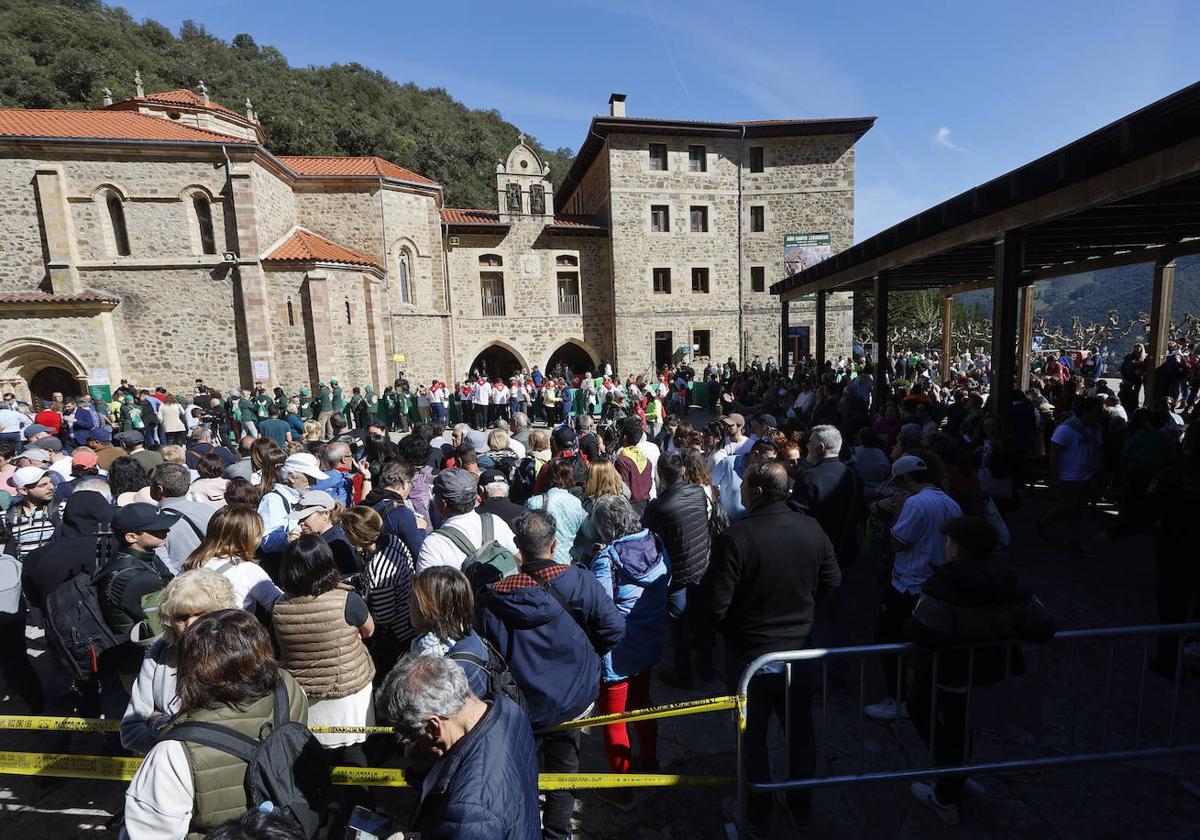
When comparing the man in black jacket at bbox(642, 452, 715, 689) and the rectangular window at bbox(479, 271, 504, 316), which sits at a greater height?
the rectangular window at bbox(479, 271, 504, 316)

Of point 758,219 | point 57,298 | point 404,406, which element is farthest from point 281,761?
point 758,219

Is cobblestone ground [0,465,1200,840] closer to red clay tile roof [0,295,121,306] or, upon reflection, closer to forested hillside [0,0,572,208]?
red clay tile roof [0,295,121,306]

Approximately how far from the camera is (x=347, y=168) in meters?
22.8

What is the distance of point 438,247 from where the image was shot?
79.8 feet

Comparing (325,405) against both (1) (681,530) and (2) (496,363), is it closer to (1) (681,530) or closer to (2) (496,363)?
(2) (496,363)

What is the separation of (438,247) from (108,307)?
11157 mm

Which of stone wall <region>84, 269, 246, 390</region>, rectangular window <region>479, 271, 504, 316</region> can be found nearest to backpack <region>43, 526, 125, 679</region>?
stone wall <region>84, 269, 246, 390</region>

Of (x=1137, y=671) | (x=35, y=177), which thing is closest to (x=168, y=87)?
(x=35, y=177)

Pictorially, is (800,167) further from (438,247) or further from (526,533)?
(526,533)

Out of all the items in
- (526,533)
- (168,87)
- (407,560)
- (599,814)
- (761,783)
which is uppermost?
(168,87)

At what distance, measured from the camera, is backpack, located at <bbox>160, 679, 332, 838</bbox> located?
5.95 feet

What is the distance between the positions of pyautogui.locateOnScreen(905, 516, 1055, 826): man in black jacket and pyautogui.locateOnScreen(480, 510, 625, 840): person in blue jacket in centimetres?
146

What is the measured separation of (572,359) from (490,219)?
24.8 ft

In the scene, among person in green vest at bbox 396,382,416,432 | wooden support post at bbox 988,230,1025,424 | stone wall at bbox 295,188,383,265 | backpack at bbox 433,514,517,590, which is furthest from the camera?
stone wall at bbox 295,188,383,265
